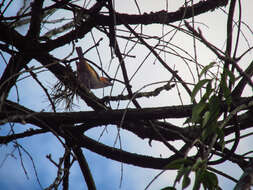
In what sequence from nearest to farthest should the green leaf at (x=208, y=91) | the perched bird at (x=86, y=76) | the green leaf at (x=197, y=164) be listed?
the green leaf at (x=197, y=164) < the green leaf at (x=208, y=91) < the perched bird at (x=86, y=76)

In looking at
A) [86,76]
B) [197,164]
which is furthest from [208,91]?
[86,76]

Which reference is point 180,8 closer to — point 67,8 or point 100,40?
point 100,40

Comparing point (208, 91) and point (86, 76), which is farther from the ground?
point (86, 76)

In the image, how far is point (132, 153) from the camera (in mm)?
1800

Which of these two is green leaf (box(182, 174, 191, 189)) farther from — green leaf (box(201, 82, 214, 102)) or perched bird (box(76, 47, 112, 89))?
perched bird (box(76, 47, 112, 89))

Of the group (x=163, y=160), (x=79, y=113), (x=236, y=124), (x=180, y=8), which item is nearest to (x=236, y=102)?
(x=236, y=124)

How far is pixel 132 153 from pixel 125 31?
690 millimetres

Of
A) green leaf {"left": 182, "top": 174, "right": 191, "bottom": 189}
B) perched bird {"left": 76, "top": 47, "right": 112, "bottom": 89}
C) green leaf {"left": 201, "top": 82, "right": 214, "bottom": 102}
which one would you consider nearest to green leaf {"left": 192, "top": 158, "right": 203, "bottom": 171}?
green leaf {"left": 182, "top": 174, "right": 191, "bottom": 189}

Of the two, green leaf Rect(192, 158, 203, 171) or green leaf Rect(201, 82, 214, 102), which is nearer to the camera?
green leaf Rect(192, 158, 203, 171)

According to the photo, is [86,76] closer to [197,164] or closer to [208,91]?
[208,91]

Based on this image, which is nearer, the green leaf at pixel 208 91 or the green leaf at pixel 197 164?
the green leaf at pixel 197 164

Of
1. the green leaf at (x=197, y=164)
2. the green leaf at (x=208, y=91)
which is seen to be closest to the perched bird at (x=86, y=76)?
the green leaf at (x=208, y=91)

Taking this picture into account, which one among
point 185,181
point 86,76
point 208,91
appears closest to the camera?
point 185,181

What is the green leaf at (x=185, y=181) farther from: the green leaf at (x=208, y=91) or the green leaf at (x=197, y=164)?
the green leaf at (x=208, y=91)
